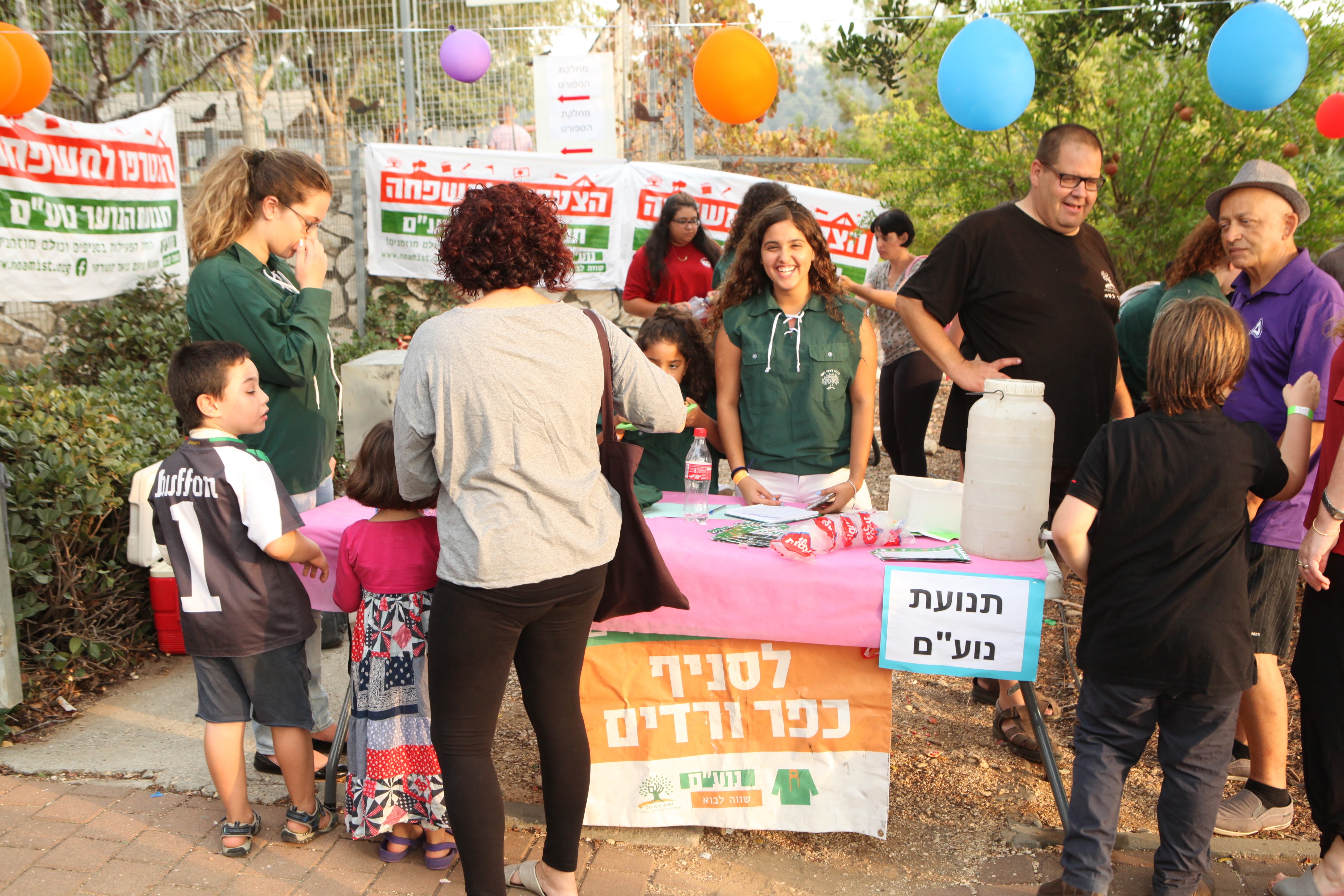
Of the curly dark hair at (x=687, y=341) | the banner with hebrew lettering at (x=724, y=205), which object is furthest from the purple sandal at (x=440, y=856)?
the banner with hebrew lettering at (x=724, y=205)

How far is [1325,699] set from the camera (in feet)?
8.66

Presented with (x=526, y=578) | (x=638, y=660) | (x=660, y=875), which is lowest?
(x=660, y=875)

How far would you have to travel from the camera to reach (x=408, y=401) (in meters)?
2.20

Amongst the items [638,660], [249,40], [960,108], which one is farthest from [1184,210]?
[249,40]

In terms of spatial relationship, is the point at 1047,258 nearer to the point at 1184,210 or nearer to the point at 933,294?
the point at 933,294

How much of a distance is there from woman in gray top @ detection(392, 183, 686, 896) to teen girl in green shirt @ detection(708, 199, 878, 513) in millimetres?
→ 1107

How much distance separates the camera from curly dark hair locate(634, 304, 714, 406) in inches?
151

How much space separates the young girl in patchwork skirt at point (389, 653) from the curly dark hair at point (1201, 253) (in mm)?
2985

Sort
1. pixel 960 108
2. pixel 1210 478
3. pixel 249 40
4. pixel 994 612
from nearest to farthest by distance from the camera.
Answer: pixel 1210 478 → pixel 994 612 → pixel 960 108 → pixel 249 40

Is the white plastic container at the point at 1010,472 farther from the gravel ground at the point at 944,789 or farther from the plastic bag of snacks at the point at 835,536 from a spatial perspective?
the gravel ground at the point at 944,789

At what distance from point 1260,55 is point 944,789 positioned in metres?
3.40

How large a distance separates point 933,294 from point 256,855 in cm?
273

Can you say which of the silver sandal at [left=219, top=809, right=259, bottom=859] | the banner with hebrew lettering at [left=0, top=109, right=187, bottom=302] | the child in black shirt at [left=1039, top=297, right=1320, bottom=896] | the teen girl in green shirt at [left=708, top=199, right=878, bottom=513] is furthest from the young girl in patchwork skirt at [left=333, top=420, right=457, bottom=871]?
the banner with hebrew lettering at [left=0, top=109, right=187, bottom=302]

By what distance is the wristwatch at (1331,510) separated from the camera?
8.14 ft
